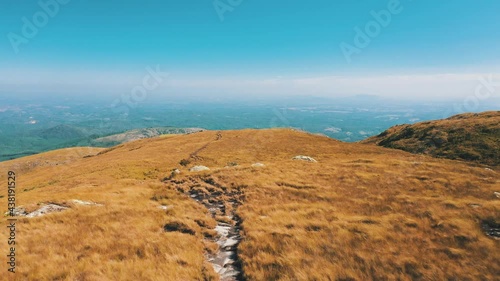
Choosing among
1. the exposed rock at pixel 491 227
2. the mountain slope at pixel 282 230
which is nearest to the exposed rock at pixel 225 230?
the mountain slope at pixel 282 230

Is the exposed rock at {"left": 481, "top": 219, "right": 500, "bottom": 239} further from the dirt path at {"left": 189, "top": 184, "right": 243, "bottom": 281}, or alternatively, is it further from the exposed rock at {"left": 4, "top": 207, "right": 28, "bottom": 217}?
the exposed rock at {"left": 4, "top": 207, "right": 28, "bottom": 217}

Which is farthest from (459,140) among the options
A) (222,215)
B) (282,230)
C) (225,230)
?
(225,230)

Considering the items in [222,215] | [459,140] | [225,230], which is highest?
[459,140]

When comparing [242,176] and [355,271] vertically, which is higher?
[355,271]

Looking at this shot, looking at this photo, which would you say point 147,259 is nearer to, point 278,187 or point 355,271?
point 355,271

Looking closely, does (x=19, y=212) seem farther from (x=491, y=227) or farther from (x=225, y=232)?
(x=491, y=227)

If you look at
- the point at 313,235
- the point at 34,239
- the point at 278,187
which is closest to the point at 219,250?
the point at 313,235
